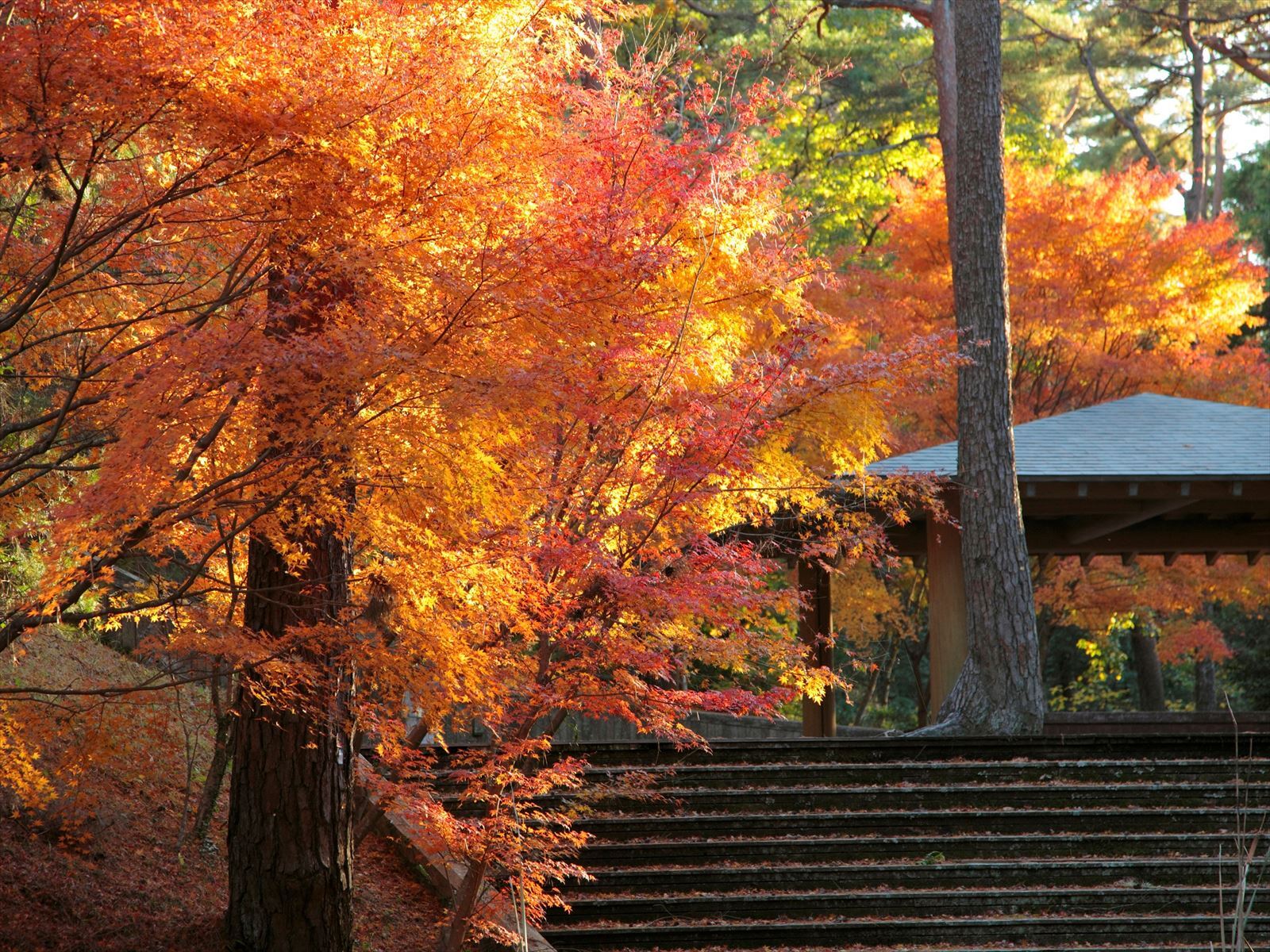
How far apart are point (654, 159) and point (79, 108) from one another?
3.65 meters

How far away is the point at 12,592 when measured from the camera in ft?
27.4

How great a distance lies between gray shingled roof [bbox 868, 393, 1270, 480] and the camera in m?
11.0

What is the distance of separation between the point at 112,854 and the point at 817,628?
6421mm

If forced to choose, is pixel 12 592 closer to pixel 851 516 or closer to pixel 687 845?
pixel 687 845

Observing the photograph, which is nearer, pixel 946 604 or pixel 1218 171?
pixel 946 604

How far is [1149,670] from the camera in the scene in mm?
19750

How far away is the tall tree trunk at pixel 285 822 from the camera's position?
647 cm

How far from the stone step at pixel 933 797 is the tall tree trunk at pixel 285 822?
9.77 ft

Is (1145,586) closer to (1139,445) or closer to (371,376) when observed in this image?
(1139,445)

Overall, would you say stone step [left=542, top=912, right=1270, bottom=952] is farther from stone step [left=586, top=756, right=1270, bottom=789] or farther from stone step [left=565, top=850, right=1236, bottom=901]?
stone step [left=586, top=756, right=1270, bottom=789]

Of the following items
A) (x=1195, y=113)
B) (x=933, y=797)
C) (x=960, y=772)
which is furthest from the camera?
(x=1195, y=113)

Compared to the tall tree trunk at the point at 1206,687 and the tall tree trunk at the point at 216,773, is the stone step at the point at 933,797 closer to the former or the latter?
the tall tree trunk at the point at 216,773

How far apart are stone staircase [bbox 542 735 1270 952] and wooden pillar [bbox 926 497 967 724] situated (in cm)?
141

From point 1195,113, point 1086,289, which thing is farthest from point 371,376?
point 1195,113
